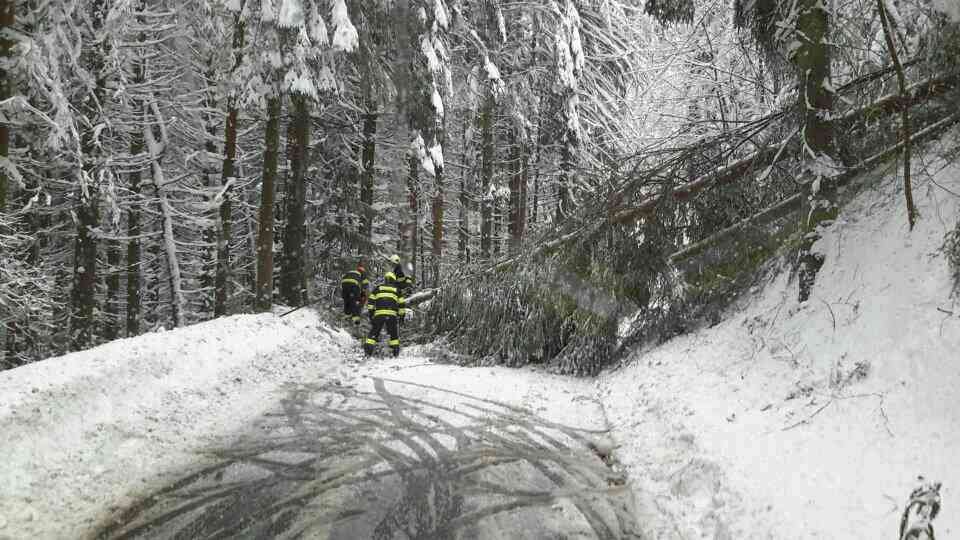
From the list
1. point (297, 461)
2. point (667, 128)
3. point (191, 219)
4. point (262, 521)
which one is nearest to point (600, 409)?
point (297, 461)

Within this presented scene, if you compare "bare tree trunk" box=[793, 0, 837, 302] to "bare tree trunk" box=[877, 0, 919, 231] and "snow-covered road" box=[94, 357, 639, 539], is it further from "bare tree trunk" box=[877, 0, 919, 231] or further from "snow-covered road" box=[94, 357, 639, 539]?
"snow-covered road" box=[94, 357, 639, 539]

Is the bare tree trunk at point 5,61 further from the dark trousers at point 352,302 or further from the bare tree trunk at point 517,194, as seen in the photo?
the bare tree trunk at point 517,194

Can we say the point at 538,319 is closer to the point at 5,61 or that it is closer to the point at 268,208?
the point at 268,208

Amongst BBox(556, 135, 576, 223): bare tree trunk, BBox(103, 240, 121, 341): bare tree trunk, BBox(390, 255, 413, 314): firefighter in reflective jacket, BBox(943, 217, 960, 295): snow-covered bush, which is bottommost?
BBox(103, 240, 121, 341): bare tree trunk

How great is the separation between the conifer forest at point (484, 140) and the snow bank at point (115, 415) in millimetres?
3938

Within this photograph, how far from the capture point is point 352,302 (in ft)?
44.6

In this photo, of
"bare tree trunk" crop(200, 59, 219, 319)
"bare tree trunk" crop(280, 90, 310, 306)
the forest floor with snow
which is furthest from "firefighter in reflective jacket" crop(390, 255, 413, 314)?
"bare tree trunk" crop(200, 59, 219, 319)

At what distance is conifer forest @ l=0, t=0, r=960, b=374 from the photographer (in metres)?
6.35

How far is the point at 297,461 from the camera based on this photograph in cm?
527

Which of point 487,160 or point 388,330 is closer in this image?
point 388,330

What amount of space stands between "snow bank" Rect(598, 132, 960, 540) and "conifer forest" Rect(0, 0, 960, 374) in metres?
0.36

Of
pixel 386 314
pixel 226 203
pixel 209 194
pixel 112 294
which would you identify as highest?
pixel 209 194

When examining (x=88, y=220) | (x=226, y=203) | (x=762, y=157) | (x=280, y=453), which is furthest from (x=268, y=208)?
(x=762, y=157)

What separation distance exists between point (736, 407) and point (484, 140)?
15.6 metres
